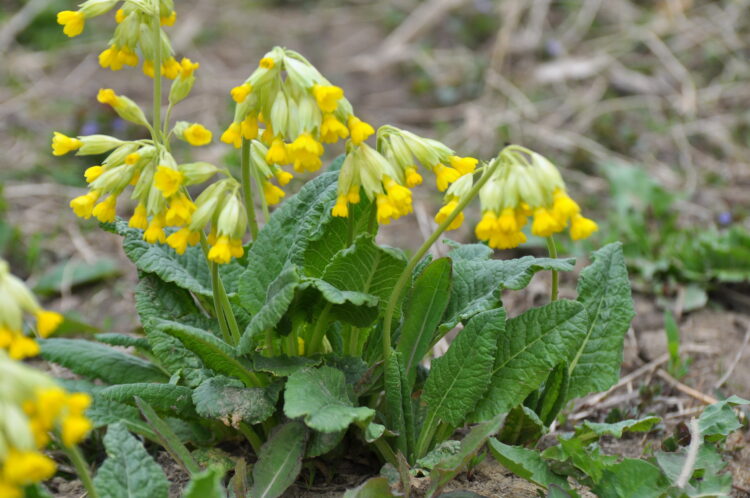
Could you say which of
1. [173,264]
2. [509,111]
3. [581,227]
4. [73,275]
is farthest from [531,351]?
[509,111]

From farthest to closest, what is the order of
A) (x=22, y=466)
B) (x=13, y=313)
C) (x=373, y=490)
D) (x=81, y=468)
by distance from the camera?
(x=373, y=490) < (x=81, y=468) < (x=13, y=313) < (x=22, y=466)

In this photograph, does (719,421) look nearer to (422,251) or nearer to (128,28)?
(422,251)

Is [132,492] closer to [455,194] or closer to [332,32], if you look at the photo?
[455,194]

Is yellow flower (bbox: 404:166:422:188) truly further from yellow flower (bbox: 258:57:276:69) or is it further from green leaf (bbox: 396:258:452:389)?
yellow flower (bbox: 258:57:276:69)

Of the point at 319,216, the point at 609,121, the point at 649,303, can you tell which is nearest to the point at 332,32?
the point at 609,121

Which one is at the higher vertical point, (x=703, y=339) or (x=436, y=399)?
(x=436, y=399)

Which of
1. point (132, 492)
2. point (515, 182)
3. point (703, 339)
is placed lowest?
point (703, 339)
